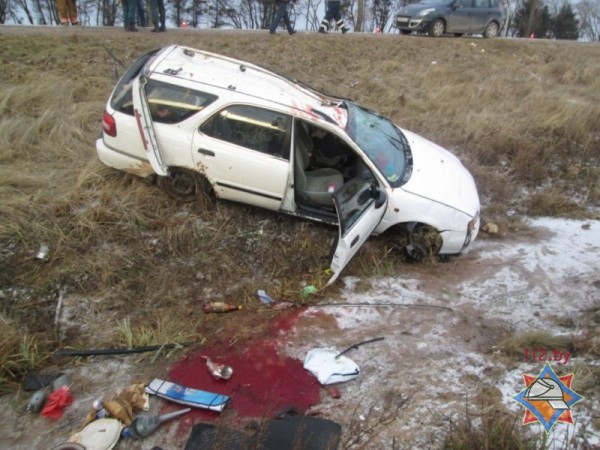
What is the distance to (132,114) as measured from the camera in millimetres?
4984

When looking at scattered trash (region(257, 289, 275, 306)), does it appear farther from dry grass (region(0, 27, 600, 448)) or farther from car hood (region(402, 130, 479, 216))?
car hood (region(402, 130, 479, 216))

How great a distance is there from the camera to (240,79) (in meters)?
5.04

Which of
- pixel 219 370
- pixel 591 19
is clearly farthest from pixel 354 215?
pixel 591 19

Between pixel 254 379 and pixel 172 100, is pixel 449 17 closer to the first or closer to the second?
pixel 172 100

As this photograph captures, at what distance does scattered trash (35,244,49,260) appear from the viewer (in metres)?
4.76

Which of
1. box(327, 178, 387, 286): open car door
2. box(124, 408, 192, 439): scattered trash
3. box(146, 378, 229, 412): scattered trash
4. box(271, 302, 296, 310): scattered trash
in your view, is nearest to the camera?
box(124, 408, 192, 439): scattered trash

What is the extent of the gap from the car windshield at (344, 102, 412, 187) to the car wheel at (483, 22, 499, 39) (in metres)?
10.6

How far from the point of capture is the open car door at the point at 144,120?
4.82m

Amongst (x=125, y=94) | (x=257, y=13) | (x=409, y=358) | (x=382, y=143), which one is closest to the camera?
(x=409, y=358)

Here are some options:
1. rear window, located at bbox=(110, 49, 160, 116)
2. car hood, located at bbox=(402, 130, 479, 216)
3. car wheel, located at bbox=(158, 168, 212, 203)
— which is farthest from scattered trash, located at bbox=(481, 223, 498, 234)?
rear window, located at bbox=(110, 49, 160, 116)

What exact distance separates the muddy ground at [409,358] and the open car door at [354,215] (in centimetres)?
56

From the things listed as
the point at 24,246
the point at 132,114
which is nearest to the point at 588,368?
the point at 132,114

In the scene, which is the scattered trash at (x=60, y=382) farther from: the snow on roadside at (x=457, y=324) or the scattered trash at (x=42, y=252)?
the snow on roadside at (x=457, y=324)

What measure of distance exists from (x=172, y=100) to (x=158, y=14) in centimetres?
794
